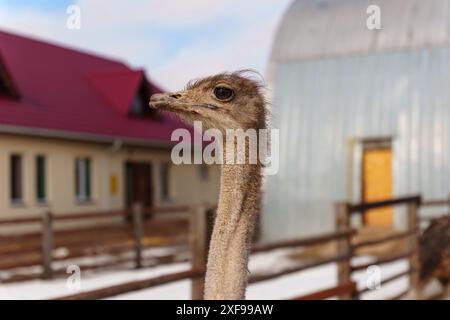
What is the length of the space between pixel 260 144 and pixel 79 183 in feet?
42.8

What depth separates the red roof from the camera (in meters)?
13.9

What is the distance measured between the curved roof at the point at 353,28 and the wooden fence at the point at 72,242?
3.73 meters

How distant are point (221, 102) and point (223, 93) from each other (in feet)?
0.09

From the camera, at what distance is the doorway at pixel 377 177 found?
14633mm

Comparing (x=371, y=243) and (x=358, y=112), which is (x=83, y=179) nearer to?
(x=358, y=112)

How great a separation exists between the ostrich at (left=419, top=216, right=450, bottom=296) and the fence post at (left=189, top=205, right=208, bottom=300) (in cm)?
307

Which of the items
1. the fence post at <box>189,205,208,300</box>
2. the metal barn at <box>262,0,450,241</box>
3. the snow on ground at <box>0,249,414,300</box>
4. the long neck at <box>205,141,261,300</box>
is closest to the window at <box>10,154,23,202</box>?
the snow on ground at <box>0,249,414,300</box>

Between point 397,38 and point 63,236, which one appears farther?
point 397,38

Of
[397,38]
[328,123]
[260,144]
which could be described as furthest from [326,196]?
[260,144]

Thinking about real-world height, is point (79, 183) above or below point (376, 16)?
below

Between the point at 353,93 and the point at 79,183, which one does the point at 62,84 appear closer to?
the point at 79,183

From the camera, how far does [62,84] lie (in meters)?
16.2

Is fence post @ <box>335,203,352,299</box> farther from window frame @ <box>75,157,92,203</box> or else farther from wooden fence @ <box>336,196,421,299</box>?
window frame @ <box>75,157,92,203</box>
